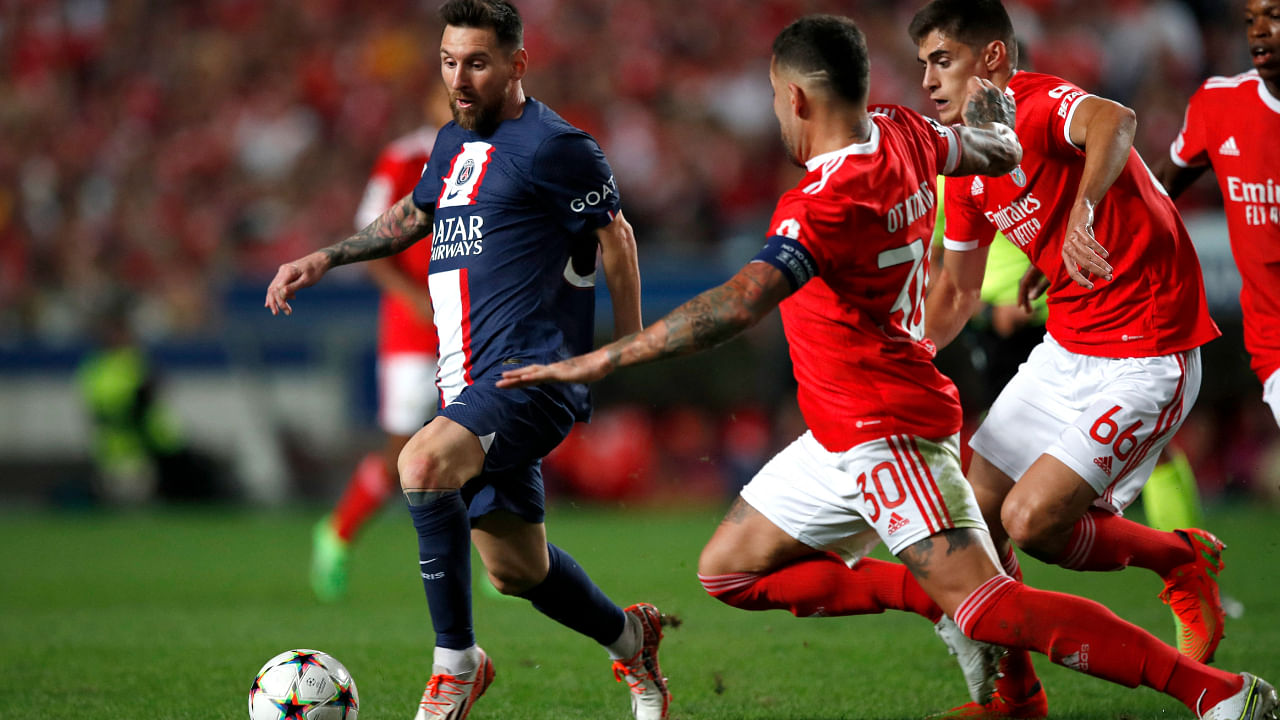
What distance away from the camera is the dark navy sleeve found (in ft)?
14.5

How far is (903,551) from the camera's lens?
3.87 metres

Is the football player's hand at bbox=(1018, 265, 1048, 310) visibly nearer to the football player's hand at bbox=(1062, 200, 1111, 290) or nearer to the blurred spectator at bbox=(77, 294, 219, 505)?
the football player's hand at bbox=(1062, 200, 1111, 290)

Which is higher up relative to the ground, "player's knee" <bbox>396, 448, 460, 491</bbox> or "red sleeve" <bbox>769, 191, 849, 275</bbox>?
"red sleeve" <bbox>769, 191, 849, 275</bbox>

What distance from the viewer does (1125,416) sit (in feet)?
14.6

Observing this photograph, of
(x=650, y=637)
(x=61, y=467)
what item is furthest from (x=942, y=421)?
(x=61, y=467)

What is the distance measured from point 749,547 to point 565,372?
109 centimetres

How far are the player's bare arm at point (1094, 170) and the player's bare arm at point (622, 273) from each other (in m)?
1.43

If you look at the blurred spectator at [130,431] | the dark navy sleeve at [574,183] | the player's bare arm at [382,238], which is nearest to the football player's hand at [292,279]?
the player's bare arm at [382,238]

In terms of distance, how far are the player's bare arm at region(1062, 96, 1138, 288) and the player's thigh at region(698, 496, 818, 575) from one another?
1.26 metres

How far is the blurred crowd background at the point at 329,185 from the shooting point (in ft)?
42.3

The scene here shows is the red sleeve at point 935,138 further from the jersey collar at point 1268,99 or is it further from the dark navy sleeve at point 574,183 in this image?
the jersey collar at point 1268,99

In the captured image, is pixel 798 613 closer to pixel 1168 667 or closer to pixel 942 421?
pixel 942 421

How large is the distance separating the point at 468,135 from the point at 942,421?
6.28 ft

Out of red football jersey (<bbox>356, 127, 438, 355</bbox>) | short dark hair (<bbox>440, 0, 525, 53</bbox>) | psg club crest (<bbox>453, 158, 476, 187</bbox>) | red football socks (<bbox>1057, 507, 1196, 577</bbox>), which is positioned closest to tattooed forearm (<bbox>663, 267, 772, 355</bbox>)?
psg club crest (<bbox>453, 158, 476, 187</bbox>)
